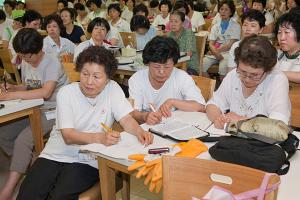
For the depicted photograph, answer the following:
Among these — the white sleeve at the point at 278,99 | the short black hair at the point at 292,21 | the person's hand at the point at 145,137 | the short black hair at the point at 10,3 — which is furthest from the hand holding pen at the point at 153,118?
the short black hair at the point at 10,3

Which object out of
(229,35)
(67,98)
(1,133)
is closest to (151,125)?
(67,98)

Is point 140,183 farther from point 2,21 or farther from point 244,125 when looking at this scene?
point 2,21

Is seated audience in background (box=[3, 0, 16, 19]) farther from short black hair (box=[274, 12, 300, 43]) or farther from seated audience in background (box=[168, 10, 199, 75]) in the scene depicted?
short black hair (box=[274, 12, 300, 43])

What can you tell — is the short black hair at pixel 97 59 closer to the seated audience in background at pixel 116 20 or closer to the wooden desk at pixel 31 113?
the wooden desk at pixel 31 113

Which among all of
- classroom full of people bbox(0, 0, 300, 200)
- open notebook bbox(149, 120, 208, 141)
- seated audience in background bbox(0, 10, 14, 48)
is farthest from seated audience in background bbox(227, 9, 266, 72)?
seated audience in background bbox(0, 10, 14, 48)

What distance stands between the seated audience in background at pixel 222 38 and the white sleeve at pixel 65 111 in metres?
2.66

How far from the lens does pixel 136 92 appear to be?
2.36 meters

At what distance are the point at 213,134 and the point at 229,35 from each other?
3195 mm

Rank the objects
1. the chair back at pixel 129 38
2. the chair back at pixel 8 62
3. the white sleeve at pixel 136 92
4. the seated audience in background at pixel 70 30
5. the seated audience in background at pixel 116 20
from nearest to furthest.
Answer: the white sleeve at pixel 136 92 → the chair back at pixel 8 62 → the chair back at pixel 129 38 → the seated audience in background at pixel 70 30 → the seated audience in background at pixel 116 20

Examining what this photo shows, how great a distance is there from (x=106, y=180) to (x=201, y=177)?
2.19ft

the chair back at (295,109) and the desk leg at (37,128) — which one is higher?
the chair back at (295,109)

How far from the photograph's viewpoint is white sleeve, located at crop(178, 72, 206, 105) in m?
2.28

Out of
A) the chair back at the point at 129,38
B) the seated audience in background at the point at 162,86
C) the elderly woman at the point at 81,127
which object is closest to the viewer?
the elderly woman at the point at 81,127

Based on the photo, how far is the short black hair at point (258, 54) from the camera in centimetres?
183
